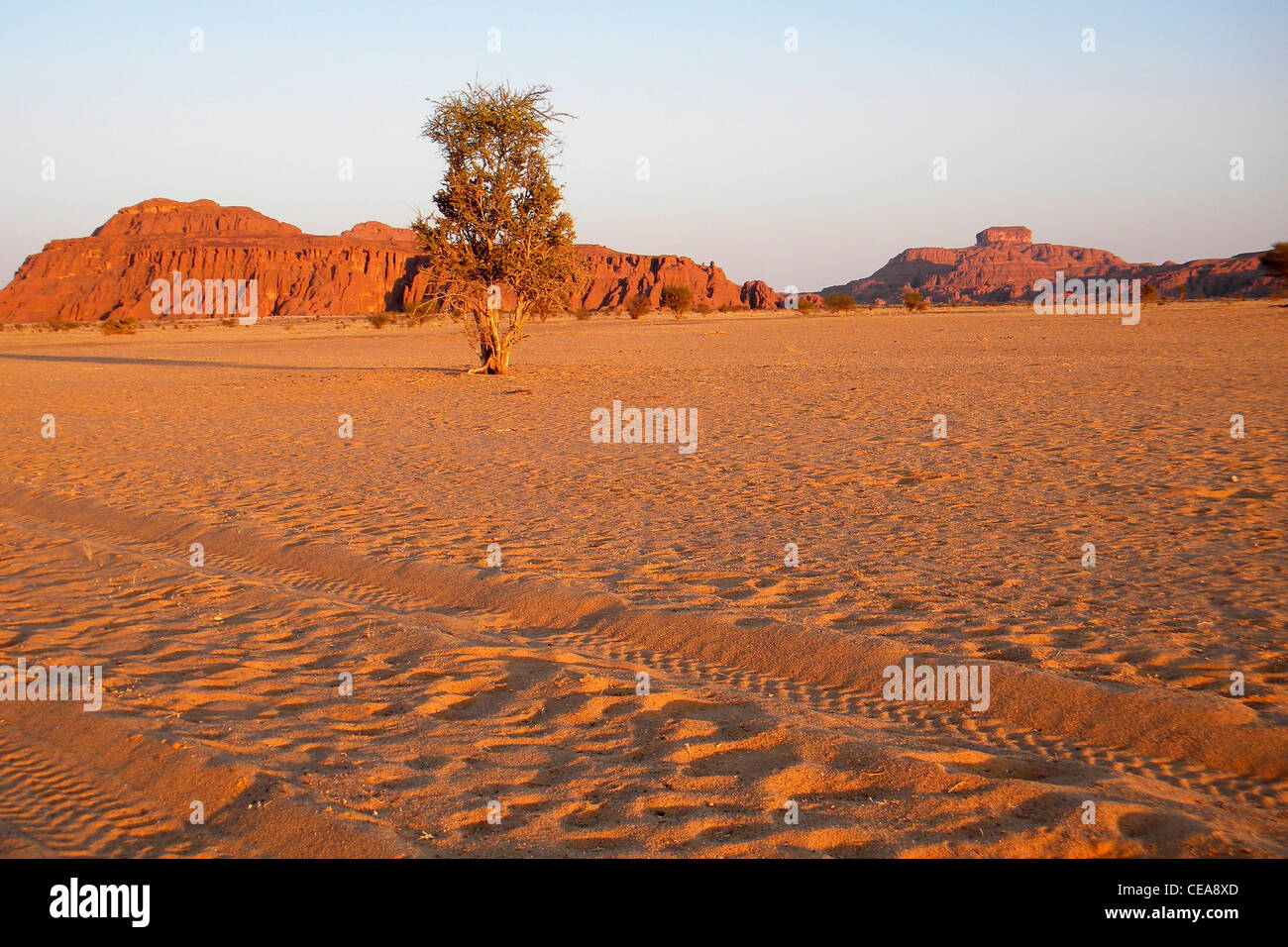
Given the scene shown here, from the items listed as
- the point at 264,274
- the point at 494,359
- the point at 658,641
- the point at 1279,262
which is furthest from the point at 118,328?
the point at 264,274

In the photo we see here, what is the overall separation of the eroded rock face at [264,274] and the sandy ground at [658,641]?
125952mm

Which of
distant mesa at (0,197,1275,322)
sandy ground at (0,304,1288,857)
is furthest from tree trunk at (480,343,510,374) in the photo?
distant mesa at (0,197,1275,322)

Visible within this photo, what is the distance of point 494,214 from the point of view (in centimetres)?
2139

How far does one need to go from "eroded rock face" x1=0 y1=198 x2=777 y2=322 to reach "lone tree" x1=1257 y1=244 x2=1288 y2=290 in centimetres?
8771

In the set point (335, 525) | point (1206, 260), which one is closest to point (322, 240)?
point (1206, 260)

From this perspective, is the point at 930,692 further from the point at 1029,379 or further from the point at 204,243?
the point at 204,243

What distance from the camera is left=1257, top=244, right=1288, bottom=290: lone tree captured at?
168ft

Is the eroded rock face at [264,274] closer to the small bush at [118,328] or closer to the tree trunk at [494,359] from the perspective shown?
the small bush at [118,328]

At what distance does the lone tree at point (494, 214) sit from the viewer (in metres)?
21.0

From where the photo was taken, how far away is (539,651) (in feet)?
16.5

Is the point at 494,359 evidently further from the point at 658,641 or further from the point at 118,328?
the point at 118,328

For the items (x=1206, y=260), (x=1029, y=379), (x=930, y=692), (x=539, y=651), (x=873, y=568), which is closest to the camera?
(x=930, y=692)

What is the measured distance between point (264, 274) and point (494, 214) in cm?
14349
